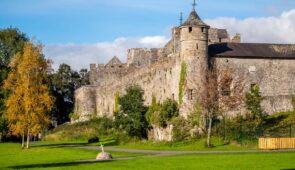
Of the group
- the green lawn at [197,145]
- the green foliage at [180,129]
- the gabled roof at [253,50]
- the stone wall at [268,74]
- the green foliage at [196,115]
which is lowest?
the green lawn at [197,145]

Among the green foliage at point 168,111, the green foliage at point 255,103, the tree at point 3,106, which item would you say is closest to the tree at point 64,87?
the tree at point 3,106

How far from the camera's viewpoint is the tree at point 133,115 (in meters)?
62.4

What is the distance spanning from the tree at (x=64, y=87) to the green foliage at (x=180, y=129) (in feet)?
164

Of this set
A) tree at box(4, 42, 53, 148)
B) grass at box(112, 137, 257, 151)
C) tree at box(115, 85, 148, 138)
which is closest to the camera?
grass at box(112, 137, 257, 151)

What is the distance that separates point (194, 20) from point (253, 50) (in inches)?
357

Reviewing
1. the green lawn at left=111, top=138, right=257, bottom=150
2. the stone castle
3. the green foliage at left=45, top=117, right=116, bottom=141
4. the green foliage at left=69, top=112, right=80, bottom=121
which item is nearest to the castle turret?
the stone castle

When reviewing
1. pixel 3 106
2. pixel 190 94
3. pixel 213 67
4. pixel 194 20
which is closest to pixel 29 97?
pixel 3 106

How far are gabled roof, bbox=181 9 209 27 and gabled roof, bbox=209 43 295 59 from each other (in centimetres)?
370

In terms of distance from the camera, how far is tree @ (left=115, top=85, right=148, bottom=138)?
62.4 m

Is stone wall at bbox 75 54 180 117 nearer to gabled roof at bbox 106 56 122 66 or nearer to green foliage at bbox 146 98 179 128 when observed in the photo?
green foliage at bbox 146 98 179 128

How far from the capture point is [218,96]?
52.6 m

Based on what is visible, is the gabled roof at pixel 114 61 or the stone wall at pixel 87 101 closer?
the stone wall at pixel 87 101

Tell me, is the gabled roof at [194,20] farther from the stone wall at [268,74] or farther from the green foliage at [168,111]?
the green foliage at [168,111]

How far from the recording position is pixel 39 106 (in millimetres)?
58031
